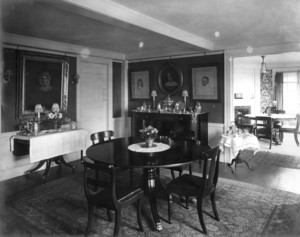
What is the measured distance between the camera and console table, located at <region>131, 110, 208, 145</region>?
5.13 metres

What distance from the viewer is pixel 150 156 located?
2826 mm

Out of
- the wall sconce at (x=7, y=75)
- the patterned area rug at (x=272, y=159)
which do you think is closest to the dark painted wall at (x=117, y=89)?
the wall sconce at (x=7, y=75)

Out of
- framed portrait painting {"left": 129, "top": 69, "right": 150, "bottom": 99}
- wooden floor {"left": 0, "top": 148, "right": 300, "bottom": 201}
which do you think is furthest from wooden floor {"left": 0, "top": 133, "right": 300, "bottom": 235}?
framed portrait painting {"left": 129, "top": 69, "right": 150, "bottom": 99}

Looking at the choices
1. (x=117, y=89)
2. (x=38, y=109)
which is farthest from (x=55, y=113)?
(x=117, y=89)

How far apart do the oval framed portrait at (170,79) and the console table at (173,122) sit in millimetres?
786

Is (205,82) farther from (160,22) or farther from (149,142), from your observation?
(149,142)

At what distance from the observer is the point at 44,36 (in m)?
4.51

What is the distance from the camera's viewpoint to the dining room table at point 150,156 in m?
2.57

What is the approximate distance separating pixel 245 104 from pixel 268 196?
20.7 ft

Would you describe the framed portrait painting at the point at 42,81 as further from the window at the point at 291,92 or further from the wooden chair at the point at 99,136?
the window at the point at 291,92

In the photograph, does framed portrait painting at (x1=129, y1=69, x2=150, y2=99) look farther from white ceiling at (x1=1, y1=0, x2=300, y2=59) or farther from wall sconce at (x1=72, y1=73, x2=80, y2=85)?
wall sconce at (x1=72, y1=73, x2=80, y2=85)

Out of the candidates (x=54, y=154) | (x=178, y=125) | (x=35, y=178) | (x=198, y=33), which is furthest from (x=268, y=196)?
(x=35, y=178)

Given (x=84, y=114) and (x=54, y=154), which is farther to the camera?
(x=84, y=114)

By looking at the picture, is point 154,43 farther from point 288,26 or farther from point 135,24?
point 288,26
